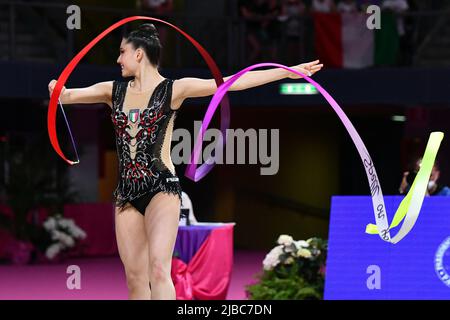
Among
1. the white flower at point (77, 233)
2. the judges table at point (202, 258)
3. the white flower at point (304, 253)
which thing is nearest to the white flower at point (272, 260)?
the white flower at point (304, 253)

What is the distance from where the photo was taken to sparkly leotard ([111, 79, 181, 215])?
5.47 metres

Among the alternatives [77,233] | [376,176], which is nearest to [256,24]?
[77,233]

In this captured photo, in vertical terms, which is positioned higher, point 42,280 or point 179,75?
point 179,75

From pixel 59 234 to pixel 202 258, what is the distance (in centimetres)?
652

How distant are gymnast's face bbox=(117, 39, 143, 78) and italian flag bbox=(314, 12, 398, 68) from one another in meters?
11.0

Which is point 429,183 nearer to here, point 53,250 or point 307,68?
point 307,68

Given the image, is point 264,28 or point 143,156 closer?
point 143,156

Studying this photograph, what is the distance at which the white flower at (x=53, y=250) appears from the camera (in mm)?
17156

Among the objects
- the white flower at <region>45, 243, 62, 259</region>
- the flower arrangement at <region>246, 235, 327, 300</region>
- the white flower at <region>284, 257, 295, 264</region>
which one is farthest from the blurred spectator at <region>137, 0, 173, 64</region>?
the white flower at <region>284, 257, 295, 264</region>

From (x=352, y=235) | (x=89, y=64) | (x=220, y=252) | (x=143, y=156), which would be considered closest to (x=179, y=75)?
(x=89, y=64)

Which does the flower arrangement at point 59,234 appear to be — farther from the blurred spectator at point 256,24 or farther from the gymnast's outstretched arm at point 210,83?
the gymnast's outstretched arm at point 210,83

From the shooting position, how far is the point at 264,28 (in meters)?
16.5

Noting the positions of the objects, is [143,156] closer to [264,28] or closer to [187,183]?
[264,28]
